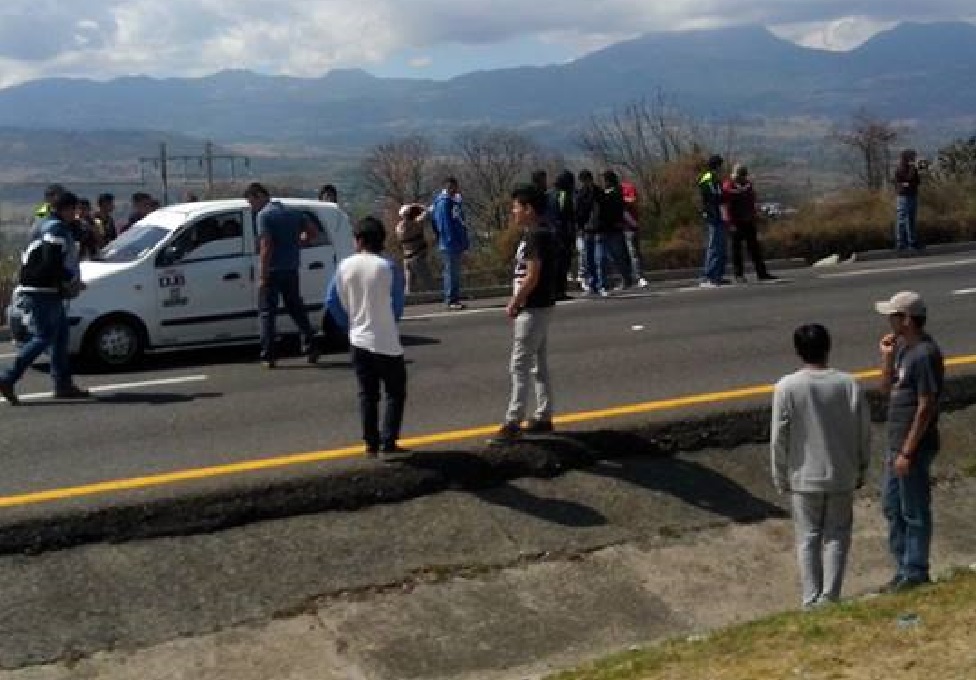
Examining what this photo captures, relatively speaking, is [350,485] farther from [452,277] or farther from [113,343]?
[452,277]

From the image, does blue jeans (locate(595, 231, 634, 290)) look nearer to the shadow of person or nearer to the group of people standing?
the shadow of person

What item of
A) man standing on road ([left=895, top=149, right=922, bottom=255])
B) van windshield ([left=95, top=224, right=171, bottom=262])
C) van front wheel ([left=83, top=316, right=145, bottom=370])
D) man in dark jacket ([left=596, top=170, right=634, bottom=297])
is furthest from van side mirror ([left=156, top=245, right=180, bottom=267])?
man standing on road ([left=895, top=149, right=922, bottom=255])

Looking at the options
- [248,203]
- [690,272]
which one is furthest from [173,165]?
[248,203]

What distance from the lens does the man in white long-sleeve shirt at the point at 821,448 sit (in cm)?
656

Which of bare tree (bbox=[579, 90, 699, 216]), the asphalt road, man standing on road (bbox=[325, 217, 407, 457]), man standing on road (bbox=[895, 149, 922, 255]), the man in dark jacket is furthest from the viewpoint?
bare tree (bbox=[579, 90, 699, 216])

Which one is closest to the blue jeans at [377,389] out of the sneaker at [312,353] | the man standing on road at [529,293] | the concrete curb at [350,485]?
the concrete curb at [350,485]

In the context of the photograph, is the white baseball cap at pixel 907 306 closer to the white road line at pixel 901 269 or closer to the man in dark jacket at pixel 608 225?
the man in dark jacket at pixel 608 225

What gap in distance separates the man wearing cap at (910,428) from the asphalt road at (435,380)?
10.4 ft

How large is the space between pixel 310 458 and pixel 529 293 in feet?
5.95

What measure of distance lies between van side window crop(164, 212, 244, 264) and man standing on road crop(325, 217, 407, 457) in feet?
16.9

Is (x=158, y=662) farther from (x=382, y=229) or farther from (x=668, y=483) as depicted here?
(x=668, y=483)

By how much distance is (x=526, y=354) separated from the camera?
8531mm

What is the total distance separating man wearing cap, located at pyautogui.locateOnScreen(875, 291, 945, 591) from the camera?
22.6 ft

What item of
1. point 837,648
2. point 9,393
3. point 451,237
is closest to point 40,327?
point 9,393
